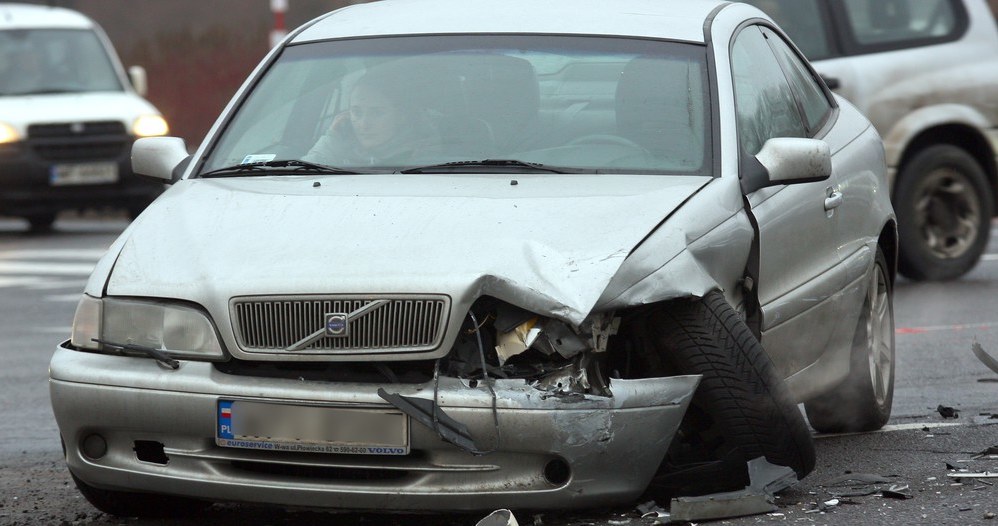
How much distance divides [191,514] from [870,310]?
2564 mm

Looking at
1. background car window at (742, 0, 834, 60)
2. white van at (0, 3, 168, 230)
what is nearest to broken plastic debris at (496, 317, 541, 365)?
background car window at (742, 0, 834, 60)

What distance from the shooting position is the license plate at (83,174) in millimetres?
16297

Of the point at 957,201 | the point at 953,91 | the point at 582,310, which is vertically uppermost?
the point at 582,310

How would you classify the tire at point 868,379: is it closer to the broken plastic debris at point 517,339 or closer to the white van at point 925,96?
the broken plastic debris at point 517,339

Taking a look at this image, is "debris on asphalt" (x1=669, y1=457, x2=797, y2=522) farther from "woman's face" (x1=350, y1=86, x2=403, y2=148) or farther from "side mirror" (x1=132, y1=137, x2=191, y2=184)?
"side mirror" (x1=132, y1=137, x2=191, y2=184)

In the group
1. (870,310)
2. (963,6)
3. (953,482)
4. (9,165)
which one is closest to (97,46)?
(9,165)

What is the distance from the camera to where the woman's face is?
19.1ft

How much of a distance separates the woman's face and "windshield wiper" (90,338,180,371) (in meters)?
1.24

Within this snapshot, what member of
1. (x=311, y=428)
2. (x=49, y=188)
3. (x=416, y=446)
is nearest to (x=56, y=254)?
(x=49, y=188)

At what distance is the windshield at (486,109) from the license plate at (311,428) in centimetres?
120

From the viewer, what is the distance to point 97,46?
1753 cm

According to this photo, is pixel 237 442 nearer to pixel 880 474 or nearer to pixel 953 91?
pixel 880 474

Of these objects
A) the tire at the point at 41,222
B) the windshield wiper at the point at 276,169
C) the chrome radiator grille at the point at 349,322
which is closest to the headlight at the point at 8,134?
the tire at the point at 41,222

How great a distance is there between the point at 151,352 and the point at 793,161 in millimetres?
Result: 2001
